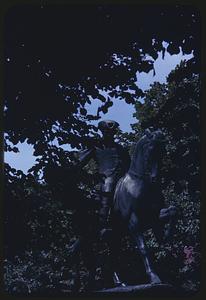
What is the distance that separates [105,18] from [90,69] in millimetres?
662

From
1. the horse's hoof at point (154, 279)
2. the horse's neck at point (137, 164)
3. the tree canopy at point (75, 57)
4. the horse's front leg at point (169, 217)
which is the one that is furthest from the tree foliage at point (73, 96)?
the horse's front leg at point (169, 217)

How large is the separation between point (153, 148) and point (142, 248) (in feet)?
4.70

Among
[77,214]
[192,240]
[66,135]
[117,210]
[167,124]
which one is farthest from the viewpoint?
[192,240]

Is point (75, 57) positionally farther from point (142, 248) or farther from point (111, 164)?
point (142, 248)

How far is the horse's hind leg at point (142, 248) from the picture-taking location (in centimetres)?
668

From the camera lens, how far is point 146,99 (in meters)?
6.60

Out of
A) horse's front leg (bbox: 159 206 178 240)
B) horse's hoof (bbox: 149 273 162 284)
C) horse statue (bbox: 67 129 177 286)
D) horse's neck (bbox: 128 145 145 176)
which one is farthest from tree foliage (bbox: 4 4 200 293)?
horse's front leg (bbox: 159 206 178 240)

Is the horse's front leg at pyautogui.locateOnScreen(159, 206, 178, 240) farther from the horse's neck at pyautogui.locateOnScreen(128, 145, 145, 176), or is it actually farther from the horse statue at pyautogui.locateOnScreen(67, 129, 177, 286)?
the horse's neck at pyautogui.locateOnScreen(128, 145, 145, 176)

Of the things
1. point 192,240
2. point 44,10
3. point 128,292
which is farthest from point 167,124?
point 192,240

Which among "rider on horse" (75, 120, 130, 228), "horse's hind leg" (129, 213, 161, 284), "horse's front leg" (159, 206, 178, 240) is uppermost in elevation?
"rider on horse" (75, 120, 130, 228)

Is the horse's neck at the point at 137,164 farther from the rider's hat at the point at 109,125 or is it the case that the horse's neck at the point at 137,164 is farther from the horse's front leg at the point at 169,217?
the horse's front leg at the point at 169,217

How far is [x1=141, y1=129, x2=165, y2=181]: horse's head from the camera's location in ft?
21.2

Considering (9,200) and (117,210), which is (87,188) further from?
(117,210)

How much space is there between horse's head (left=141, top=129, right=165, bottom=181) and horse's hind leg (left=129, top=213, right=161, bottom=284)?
1.01m
